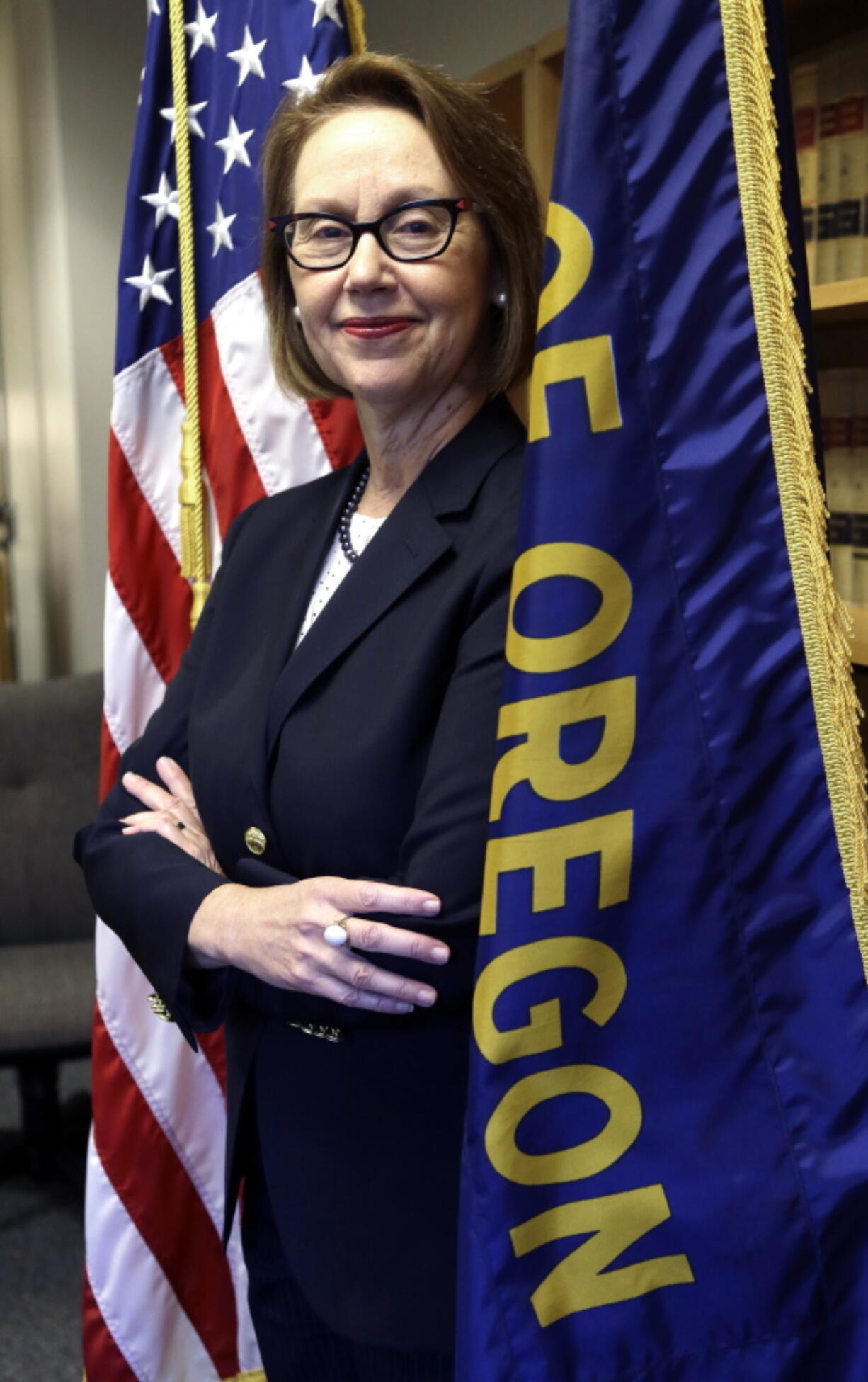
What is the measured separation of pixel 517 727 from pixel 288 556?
0.51m

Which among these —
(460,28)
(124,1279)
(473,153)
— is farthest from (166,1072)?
(460,28)

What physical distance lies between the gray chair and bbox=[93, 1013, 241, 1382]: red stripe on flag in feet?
3.27

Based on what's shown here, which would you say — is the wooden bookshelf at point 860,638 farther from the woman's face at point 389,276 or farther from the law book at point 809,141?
the woman's face at point 389,276

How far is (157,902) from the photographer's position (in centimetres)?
109

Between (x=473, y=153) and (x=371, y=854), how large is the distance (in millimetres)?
599

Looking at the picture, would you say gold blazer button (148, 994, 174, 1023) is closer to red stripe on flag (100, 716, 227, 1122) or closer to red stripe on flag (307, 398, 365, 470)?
red stripe on flag (100, 716, 227, 1122)

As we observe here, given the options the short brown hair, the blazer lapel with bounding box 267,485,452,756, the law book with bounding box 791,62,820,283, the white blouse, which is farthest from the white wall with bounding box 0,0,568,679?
the blazer lapel with bounding box 267,485,452,756

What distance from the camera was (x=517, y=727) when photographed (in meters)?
0.80

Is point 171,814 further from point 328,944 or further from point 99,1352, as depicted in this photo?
point 99,1352

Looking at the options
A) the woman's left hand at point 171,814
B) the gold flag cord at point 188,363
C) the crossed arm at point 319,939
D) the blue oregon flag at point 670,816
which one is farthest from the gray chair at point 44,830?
the blue oregon flag at point 670,816

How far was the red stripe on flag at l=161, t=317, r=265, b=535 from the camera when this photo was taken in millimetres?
1677

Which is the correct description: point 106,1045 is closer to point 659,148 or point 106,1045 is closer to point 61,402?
point 659,148

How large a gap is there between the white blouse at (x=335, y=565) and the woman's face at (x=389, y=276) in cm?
12

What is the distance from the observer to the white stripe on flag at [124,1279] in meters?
1.71
